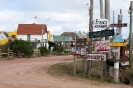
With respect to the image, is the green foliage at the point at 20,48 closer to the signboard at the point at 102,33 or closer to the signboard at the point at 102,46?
the signboard at the point at 102,33

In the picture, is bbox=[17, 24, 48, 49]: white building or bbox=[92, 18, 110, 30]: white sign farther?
bbox=[17, 24, 48, 49]: white building

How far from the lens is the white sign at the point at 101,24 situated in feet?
43.1

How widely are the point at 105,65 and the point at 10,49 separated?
25043 mm

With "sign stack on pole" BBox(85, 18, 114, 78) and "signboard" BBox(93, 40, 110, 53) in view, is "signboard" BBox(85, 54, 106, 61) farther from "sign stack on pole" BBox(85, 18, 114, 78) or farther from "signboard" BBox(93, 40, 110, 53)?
"signboard" BBox(93, 40, 110, 53)

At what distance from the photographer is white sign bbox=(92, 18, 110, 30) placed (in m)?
13.1

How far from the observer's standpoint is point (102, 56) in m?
13.0

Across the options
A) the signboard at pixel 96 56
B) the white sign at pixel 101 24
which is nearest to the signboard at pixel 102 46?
the signboard at pixel 96 56

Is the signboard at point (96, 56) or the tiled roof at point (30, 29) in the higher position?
the tiled roof at point (30, 29)

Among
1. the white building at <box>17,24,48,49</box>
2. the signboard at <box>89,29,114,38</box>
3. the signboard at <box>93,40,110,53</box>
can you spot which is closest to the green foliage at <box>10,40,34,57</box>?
the signboard at <box>89,29,114,38</box>

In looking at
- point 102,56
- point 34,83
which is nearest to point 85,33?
point 102,56

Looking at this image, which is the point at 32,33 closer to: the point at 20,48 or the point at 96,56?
the point at 20,48

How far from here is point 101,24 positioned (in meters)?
13.2

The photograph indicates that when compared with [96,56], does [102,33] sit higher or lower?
higher

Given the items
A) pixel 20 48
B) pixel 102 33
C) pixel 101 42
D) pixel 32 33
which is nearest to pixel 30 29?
pixel 32 33
